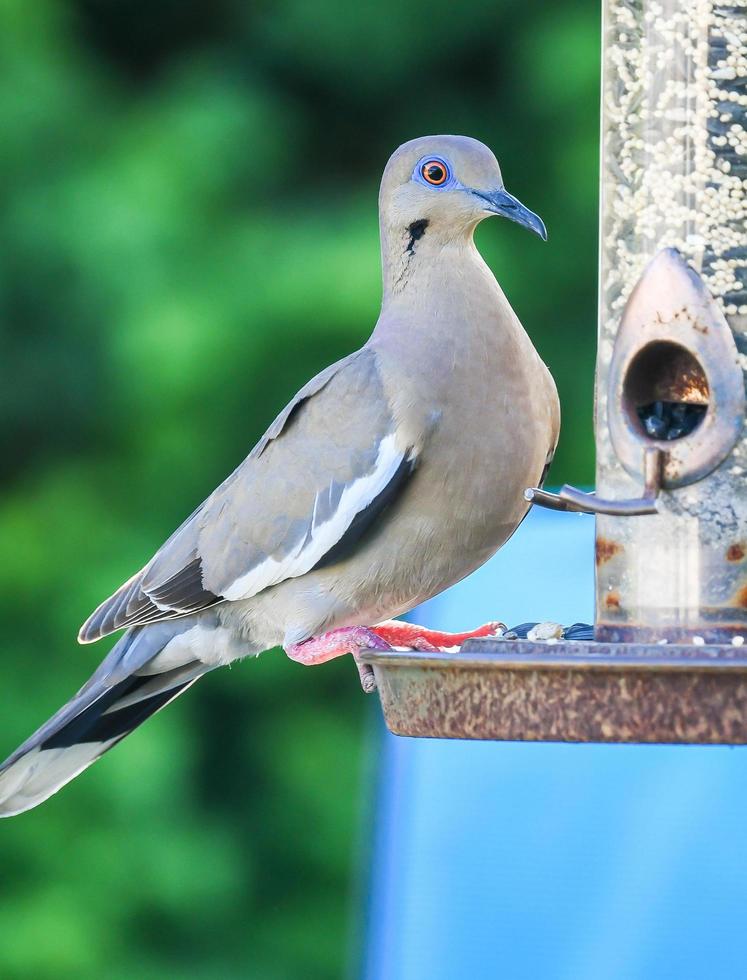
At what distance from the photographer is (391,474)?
268 cm

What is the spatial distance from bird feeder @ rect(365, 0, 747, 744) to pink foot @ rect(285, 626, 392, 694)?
0.71 feet

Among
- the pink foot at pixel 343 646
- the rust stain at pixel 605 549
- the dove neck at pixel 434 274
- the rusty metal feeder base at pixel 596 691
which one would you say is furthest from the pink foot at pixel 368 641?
the dove neck at pixel 434 274

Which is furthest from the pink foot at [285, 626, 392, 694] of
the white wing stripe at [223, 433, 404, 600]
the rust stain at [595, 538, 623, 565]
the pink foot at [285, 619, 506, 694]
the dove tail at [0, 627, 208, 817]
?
the dove tail at [0, 627, 208, 817]

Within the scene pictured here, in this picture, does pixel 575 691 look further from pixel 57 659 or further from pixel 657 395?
pixel 57 659

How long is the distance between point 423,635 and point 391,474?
288mm

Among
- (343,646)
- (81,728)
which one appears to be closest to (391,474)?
(343,646)

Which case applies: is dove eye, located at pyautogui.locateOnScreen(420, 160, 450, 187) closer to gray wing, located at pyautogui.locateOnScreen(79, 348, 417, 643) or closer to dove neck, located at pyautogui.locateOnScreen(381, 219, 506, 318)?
dove neck, located at pyautogui.locateOnScreen(381, 219, 506, 318)

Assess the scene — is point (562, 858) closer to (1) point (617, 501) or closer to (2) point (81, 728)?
(1) point (617, 501)

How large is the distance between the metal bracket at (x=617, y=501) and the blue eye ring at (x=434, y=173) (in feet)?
2.68

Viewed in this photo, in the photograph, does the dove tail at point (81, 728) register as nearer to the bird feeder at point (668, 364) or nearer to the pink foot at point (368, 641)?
the pink foot at point (368, 641)

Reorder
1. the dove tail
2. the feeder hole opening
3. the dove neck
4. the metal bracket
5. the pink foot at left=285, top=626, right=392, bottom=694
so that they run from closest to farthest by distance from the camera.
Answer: the metal bracket
the feeder hole opening
the pink foot at left=285, top=626, right=392, bottom=694
the dove neck
the dove tail

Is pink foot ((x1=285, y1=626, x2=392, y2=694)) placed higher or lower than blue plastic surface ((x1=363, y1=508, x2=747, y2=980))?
higher

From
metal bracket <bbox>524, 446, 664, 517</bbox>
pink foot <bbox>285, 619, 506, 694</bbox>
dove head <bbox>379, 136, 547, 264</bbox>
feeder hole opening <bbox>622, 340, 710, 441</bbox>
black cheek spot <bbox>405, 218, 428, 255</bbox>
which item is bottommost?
pink foot <bbox>285, 619, 506, 694</bbox>

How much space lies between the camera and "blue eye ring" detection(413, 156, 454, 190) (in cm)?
287
